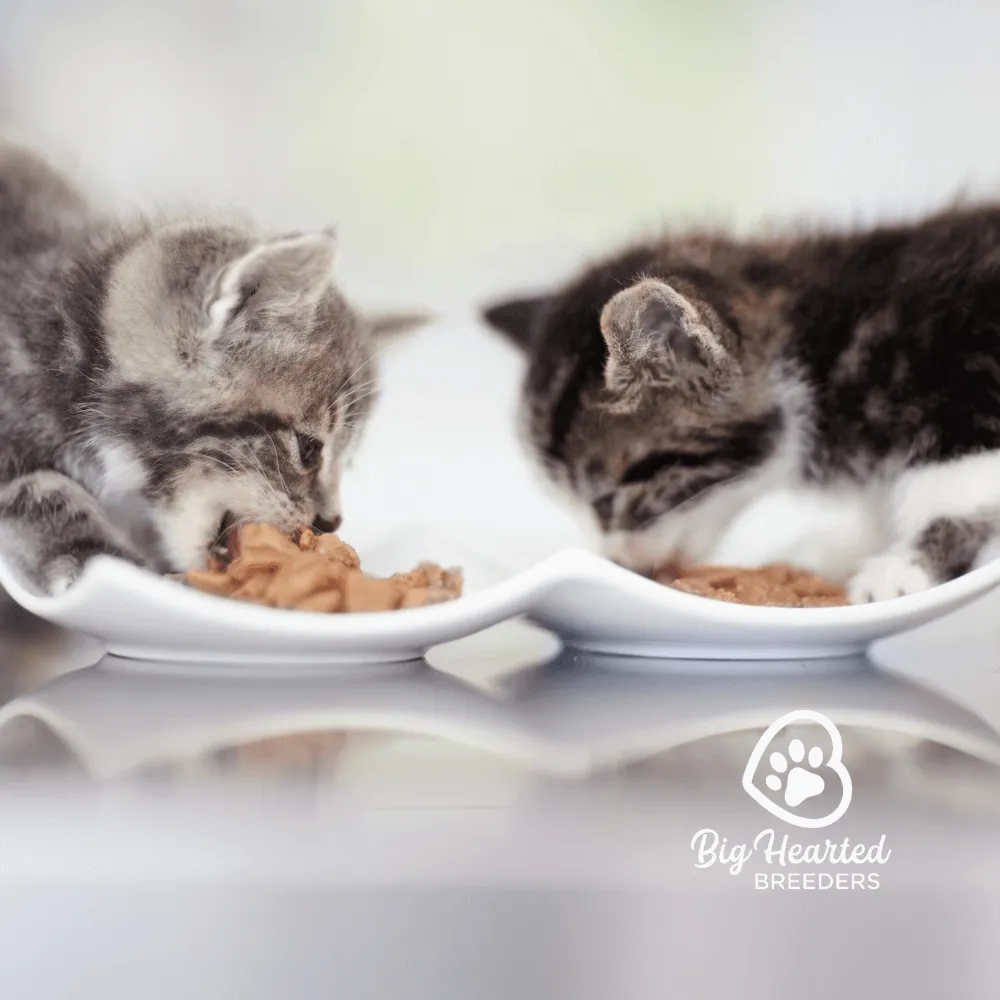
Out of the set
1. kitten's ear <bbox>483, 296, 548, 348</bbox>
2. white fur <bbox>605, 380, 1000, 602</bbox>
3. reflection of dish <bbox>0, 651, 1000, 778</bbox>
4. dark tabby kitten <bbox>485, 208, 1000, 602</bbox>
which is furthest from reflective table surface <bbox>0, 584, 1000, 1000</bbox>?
kitten's ear <bbox>483, 296, 548, 348</bbox>

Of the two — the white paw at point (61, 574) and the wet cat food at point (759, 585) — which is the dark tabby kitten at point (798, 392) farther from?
the white paw at point (61, 574)

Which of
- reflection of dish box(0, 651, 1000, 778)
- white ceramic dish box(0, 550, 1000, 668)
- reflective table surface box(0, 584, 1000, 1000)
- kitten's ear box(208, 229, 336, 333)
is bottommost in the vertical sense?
reflective table surface box(0, 584, 1000, 1000)

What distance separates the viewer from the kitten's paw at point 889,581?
127cm

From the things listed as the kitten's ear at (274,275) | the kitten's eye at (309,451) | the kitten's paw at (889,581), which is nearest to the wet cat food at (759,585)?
the kitten's paw at (889,581)

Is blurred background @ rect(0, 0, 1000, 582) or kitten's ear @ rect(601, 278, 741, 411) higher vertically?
blurred background @ rect(0, 0, 1000, 582)

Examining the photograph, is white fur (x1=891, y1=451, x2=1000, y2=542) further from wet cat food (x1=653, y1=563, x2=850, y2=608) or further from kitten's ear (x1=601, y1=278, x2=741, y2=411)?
kitten's ear (x1=601, y1=278, x2=741, y2=411)

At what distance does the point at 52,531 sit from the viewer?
50.8 inches

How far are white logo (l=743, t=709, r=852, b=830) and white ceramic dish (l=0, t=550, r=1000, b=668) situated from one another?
236 millimetres

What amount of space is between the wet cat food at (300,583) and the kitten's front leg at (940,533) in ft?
1.66

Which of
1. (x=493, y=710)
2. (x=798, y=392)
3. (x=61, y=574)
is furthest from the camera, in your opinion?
(x=798, y=392)

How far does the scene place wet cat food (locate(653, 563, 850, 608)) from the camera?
4.34 ft

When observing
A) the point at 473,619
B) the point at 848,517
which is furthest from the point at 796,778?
the point at 848,517

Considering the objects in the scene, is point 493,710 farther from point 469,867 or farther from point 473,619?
point 469,867

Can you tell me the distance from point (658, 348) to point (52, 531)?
2.60ft
